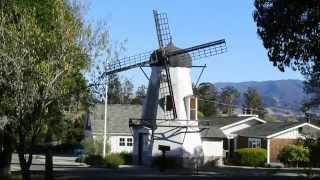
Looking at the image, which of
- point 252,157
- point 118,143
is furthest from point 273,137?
point 118,143

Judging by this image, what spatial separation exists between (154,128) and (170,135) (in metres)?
1.62

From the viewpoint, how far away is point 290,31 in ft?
81.6

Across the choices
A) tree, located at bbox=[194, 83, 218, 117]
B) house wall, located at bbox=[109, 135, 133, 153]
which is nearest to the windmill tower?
house wall, located at bbox=[109, 135, 133, 153]

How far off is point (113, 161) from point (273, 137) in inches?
678

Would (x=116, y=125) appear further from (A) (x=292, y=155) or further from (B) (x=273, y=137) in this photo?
(A) (x=292, y=155)

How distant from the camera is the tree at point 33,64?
892 inches

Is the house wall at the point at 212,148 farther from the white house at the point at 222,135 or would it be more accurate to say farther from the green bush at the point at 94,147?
the green bush at the point at 94,147

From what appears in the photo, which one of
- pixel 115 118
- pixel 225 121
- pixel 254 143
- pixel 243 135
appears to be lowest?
pixel 254 143

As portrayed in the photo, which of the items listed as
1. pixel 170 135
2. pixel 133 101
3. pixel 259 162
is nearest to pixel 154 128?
pixel 170 135

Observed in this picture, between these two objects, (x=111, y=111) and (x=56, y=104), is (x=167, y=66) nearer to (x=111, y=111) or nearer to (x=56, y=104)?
(x=111, y=111)

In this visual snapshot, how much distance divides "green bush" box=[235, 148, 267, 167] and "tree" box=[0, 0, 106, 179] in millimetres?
44830

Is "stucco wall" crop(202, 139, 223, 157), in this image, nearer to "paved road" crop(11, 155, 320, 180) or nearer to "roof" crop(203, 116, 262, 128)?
"roof" crop(203, 116, 262, 128)

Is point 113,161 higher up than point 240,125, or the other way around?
point 240,125

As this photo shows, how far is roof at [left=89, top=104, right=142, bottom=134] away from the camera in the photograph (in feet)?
284
